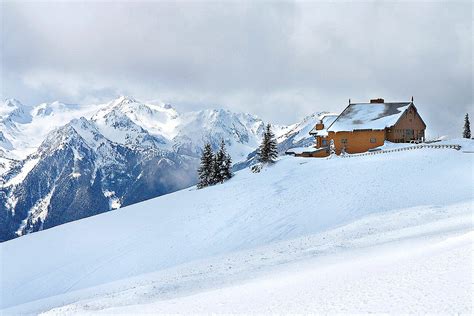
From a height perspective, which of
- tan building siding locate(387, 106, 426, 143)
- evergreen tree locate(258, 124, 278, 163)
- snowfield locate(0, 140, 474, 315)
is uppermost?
tan building siding locate(387, 106, 426, 143)

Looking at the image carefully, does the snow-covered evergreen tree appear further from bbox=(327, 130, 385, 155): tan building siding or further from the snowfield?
bbox=(327, 130, 385, 155): tan building siding

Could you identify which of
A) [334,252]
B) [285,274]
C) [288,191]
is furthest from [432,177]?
[285,274]

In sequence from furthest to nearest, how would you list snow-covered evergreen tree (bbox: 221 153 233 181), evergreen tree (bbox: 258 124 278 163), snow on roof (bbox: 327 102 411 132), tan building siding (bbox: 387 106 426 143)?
snow on roof (bbox: 327 102 411 132)
tan building siding (bbox: 387 106 426 143)
snow-covered evergreen tree (bbox: 221 153 233 181)
evergreen tree (bbox: 258 124 278 163)

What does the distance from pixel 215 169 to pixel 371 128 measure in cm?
2525

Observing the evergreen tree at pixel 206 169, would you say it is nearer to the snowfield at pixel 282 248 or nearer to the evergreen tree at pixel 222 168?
the evergreen tree at pixel 222 168

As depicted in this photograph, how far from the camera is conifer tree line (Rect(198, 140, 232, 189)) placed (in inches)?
2311

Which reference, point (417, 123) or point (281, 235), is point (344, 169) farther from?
point (417, 123)

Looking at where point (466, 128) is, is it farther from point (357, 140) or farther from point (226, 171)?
point (226, 171)

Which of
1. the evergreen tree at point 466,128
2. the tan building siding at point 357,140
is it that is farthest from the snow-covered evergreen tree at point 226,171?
the evergreen tree at point 466,128

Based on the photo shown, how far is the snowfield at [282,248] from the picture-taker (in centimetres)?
1226

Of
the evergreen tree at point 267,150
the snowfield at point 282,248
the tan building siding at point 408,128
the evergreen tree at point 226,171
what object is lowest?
the snowfield at point 282,248

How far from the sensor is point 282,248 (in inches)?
1027

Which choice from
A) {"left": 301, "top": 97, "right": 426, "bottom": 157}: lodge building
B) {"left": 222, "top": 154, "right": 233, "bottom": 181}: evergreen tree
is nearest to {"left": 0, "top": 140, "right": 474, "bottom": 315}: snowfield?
{"left": 222, "top": 154, "right": 233, "bottom": 181}: evergreen tree

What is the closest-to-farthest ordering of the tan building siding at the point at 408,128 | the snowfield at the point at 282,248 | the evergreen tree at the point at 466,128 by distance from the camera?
the snowfield at the point at 282,248, the tan building siding at the point at 408,128, the evergreen tree at the point at 466,128
